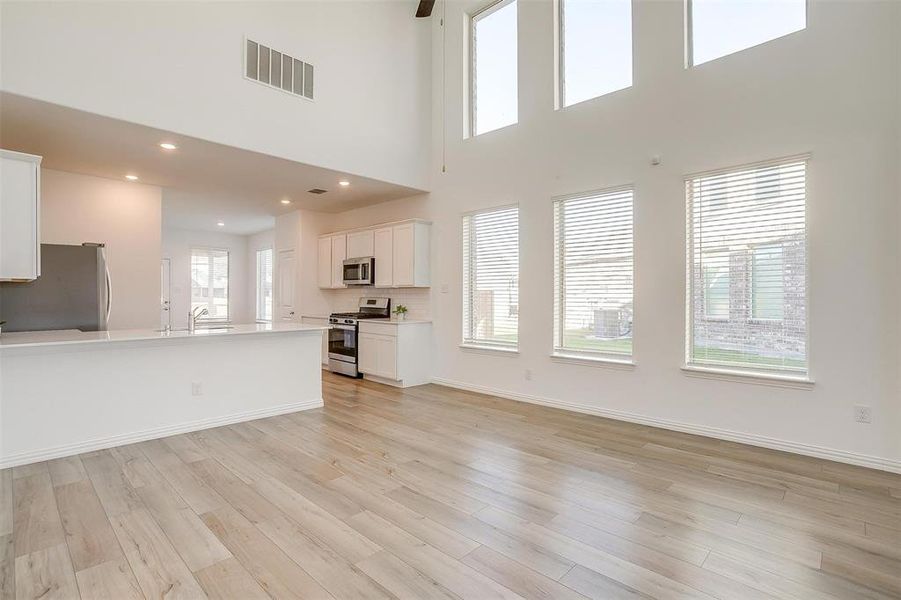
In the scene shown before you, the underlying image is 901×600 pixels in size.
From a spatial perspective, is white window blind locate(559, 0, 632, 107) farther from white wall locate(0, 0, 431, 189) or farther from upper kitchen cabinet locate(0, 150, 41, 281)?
upper kitchen cabinet locate(0, 150, 41, 281)

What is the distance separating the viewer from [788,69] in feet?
11.6

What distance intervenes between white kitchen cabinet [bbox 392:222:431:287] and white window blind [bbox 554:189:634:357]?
6.65 ft

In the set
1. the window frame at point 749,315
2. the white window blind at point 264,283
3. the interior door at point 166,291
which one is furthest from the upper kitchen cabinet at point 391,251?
the interior door at point 166,291

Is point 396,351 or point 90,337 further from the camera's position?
point 396,351

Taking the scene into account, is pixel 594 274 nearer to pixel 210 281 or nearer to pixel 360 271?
pixel 360 271

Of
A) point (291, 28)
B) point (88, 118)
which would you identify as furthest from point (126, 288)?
point (291, 28)

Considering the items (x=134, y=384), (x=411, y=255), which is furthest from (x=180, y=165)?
(x=411, y=255)

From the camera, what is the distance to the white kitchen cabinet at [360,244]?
6.84 m

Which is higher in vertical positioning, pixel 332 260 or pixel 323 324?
pixel 332 260

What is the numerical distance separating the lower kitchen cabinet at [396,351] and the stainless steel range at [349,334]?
0.17 m

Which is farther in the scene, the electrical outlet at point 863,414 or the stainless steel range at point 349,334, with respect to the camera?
the stainless steel range at point 349,334

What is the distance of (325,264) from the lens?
25.0 feet

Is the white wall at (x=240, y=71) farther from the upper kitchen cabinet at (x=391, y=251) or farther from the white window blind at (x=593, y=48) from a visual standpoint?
the white window blind at (x=593, y=48)

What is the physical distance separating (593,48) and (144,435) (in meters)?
5.62
